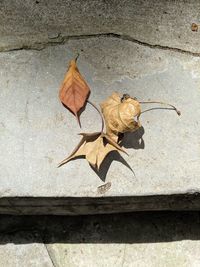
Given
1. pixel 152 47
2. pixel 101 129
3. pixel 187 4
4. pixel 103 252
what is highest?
pixel 187 4

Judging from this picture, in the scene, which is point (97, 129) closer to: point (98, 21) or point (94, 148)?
point (94, 148)

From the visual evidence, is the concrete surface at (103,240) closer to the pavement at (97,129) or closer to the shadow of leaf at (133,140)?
the pavement at (97,129)

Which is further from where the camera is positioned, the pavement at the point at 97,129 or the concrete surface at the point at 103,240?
the concrete surface at the point at 103,240

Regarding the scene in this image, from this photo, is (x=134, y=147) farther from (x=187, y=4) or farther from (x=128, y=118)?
(x=187, y=4)

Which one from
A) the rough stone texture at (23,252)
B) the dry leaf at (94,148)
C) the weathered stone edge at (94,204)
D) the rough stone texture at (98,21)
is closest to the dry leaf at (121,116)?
the dry leaf at (94,148)

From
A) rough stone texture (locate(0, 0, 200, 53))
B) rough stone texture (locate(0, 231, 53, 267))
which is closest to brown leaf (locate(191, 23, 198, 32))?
rough stone texture (locate(0, 0, 200, 53))

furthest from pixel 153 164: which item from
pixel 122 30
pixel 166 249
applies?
pixel 122 30
